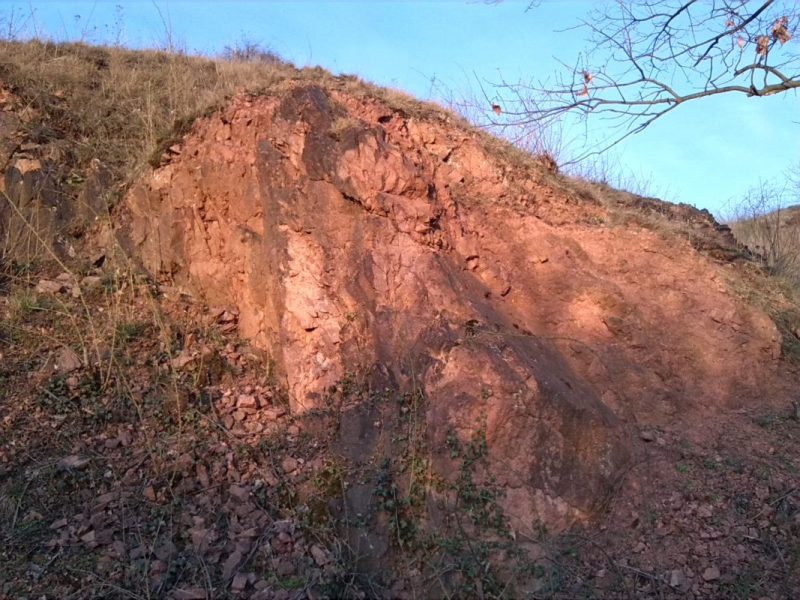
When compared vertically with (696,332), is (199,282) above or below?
below

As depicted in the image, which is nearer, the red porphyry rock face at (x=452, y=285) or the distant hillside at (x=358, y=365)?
the distant hillside at (x=358, y=365)

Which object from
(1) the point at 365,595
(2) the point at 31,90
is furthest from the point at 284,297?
(2) the point at 31,90

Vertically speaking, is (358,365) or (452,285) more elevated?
(452,285)

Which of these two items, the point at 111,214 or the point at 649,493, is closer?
the point at 649,493

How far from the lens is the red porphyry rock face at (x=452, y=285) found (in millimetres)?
4652

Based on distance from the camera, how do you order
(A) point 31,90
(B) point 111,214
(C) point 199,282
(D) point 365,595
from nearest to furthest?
(D) point 365,595 < (C) point 199,282 < (B) point 111,214 < (A) point 31,90

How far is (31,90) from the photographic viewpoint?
25.5ft

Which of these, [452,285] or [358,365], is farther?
[452,285]

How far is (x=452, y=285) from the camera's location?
5.32m

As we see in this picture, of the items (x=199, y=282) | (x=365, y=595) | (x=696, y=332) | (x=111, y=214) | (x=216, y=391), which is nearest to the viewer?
(x=365, y=595)

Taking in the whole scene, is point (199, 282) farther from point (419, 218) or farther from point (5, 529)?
point (5, 529)

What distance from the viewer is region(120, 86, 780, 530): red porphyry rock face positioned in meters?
4.65

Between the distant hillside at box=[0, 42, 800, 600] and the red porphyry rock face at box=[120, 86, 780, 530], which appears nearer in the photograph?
the distant hillside at box=[0, 42, 800, 600]

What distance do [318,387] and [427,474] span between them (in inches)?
45.4
